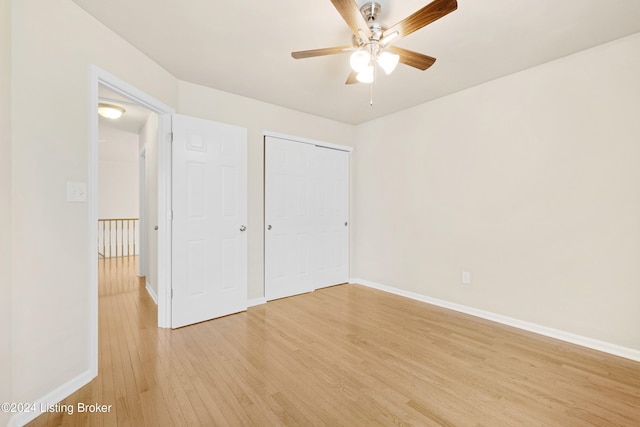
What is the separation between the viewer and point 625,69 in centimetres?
222

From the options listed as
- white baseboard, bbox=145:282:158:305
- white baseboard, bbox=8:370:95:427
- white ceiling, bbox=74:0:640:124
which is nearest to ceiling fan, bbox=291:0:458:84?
white ceiling, bbox=74:0:640:124

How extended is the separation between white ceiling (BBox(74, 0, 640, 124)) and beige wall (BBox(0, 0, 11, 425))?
22.8 inches

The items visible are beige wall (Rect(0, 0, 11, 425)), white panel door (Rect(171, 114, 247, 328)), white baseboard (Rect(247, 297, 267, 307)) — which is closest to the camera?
beige wall (Rect(0, 0, 11, 425))

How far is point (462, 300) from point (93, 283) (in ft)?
11.5

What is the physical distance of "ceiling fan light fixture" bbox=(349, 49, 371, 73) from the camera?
182 centimetres

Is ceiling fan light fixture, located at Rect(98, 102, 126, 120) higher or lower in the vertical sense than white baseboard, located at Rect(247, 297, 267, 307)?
higher

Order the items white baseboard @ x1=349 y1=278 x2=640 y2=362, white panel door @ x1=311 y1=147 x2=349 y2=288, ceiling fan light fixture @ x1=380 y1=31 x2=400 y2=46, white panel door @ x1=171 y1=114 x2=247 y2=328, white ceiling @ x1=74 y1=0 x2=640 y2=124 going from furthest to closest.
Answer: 1. white panel door @ x1=311 y1=147 x2=349 y2=288
2. white panel door @ x1=171 y1=114 x2=247 y2=328
3. white baseboard @ x1=349 y1=278 x2=640 y2=362
4. white ceiling @ x1=74 y1=0 x2=640 y2=124
5. ceiling fan light fixture @ x1=380 y1=31 x2=400 y2=46

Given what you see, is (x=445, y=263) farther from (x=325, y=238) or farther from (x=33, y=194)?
(x=33, y=194)

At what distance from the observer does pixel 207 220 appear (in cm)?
298

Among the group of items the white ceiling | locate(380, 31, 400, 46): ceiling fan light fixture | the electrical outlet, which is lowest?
the electrical outlet

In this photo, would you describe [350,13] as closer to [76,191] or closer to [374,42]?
[374,42]

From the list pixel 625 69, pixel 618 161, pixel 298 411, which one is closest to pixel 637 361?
pixel 618 161

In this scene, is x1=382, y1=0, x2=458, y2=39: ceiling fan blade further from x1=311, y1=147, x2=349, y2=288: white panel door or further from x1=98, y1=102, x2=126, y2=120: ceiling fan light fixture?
x1=98, y1=102, x2=126, y2=120: ceiling fan light fixture

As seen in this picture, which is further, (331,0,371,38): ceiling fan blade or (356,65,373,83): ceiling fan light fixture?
(356,65,373,83): ceiling fan light fixture
